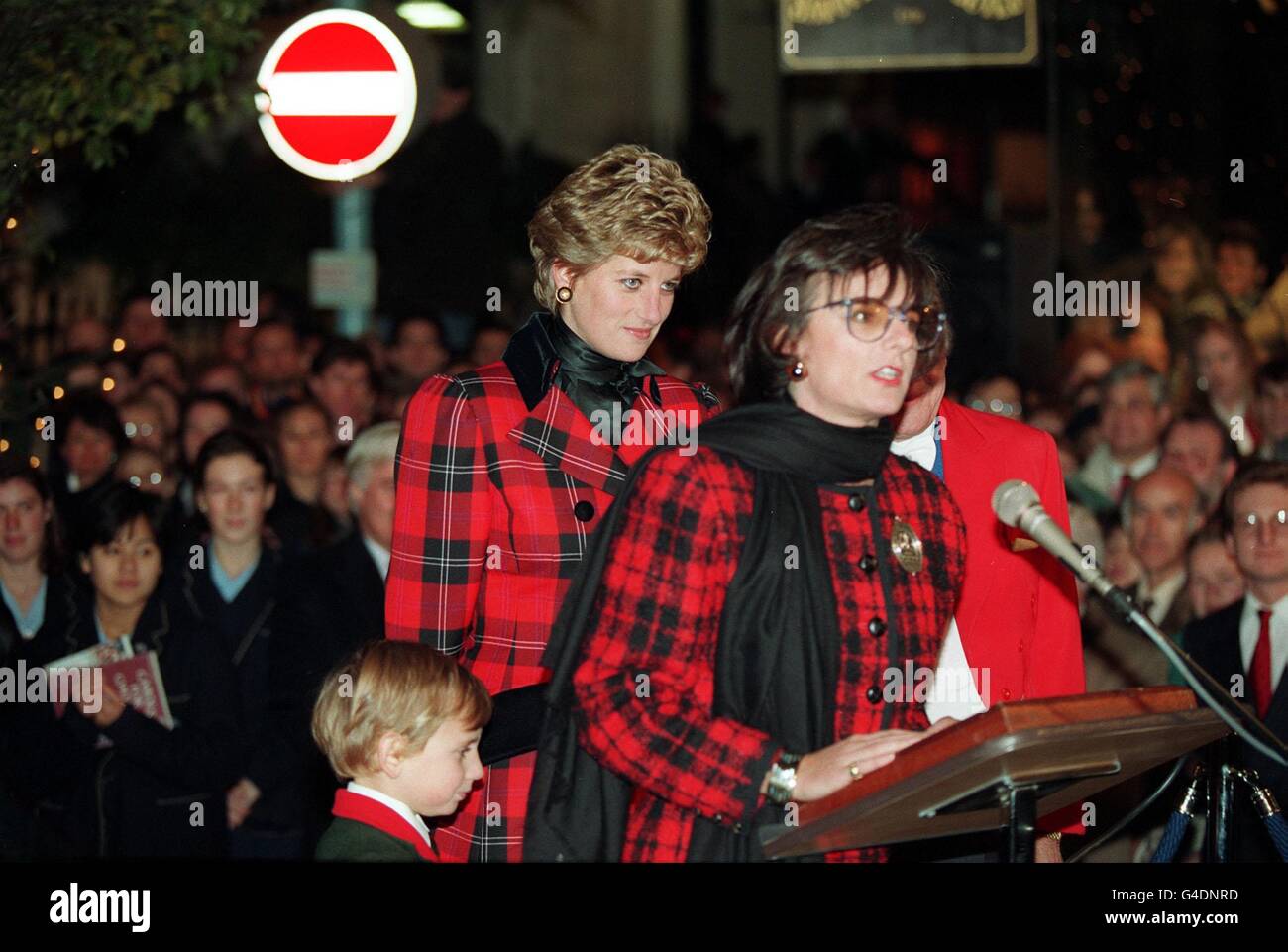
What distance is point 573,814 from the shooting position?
3221 mm

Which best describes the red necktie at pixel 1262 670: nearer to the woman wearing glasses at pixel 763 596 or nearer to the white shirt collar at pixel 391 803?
the woman wearing glasses at pixel 763 596

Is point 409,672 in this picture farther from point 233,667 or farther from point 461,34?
point 461,34

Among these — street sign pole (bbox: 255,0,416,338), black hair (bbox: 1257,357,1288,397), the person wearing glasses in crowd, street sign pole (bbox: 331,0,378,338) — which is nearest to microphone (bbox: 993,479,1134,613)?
the person wearing glasses in crowd

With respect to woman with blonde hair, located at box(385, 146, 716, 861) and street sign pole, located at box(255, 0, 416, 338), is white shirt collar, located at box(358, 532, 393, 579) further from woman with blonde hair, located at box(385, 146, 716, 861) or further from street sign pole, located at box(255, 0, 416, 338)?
woman with blonde hair, located at box(385, 146, 716, 861)

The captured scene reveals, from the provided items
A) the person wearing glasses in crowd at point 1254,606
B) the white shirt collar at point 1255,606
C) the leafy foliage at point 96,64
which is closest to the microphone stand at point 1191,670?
the person wearing glasses in crowd at point 1254,606

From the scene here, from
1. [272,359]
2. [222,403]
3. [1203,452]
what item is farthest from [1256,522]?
[272,359]

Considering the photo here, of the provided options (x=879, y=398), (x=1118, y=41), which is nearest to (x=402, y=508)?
(x=879, y=398)

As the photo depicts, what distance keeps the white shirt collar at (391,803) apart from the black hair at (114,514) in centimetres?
291

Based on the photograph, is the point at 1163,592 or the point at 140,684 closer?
the point at 140,684

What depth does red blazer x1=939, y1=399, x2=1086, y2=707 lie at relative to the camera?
425 centimetres

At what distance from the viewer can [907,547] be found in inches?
128

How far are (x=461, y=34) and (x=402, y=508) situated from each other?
14280mm

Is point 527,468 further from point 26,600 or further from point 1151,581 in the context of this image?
point 1151,581

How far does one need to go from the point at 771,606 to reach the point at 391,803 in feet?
2.76
